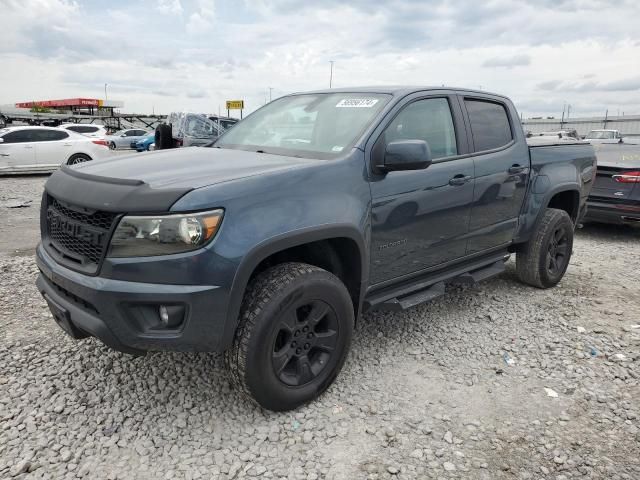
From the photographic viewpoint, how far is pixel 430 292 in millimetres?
3600

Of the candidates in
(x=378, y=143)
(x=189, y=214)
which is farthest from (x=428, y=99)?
(x=189, y=214)

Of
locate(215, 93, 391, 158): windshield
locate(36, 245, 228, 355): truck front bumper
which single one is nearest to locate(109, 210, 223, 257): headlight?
locate(36, 245, 228, 355): truck front bumper

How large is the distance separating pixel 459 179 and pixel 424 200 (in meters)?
0.44

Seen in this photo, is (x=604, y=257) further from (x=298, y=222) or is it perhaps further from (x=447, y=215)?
(x=298, y=222)

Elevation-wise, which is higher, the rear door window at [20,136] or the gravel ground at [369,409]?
the rear door window at [20,136]

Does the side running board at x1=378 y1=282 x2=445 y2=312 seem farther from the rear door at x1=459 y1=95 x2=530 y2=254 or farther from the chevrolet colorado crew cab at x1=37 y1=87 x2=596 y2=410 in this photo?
the rear door at x1=459 y1=95 x2=530 y2=254

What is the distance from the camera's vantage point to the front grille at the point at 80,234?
2408mm

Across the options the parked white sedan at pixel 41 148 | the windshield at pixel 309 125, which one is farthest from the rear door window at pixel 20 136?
the windshield at pixel 309 125

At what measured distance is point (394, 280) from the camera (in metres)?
3.37

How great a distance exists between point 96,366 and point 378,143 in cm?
229

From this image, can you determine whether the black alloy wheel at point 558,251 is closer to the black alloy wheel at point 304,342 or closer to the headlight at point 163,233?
the black alloy wheel at point 304,342

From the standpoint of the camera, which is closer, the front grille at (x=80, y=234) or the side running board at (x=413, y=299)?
the front grille at (x=80, y=234)

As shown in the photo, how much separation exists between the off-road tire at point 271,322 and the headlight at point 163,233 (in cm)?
45

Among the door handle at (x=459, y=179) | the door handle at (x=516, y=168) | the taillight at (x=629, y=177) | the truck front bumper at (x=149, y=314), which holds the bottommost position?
the truck front bumper at (x=149, y=314)
